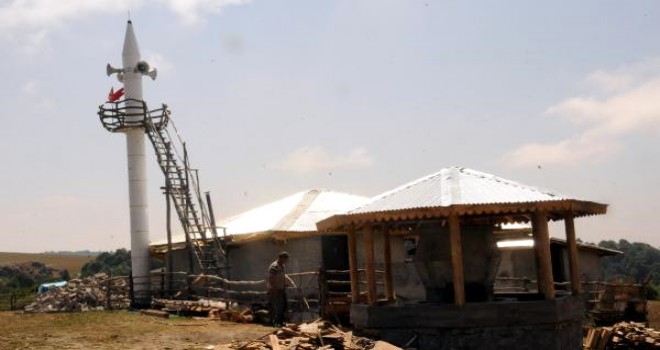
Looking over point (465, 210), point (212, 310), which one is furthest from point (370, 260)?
point (212, 310)

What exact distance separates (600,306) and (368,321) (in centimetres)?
1566

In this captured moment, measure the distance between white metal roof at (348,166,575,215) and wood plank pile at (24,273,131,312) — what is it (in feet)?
60.2

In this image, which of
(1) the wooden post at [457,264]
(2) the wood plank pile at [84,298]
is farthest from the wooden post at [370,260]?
(2) the wood plank pile at [84,298]

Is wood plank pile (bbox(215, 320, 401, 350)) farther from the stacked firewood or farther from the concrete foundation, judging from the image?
the stacked firewood

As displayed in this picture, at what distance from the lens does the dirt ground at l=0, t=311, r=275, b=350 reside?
15.5m

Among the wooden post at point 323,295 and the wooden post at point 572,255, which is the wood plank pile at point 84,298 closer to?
the wooden post at point 323,295

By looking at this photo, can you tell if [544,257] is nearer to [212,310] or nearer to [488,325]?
[488,325]

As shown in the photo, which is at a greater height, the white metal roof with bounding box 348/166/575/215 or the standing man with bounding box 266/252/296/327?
the white metal roof with bounding box 348/166/575/215

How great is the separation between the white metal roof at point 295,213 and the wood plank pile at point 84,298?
12.9ft

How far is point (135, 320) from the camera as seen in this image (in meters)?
21.6

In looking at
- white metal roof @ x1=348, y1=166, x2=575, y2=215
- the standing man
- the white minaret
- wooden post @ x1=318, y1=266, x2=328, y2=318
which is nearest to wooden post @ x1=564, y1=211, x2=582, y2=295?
white metal roof @ x1=348, y1=166, x2=575, y2=215

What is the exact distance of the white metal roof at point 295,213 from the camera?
24453mm

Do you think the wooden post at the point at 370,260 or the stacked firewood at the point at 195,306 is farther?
the stacked firewood at the point at 195,306

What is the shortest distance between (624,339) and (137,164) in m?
20.3
